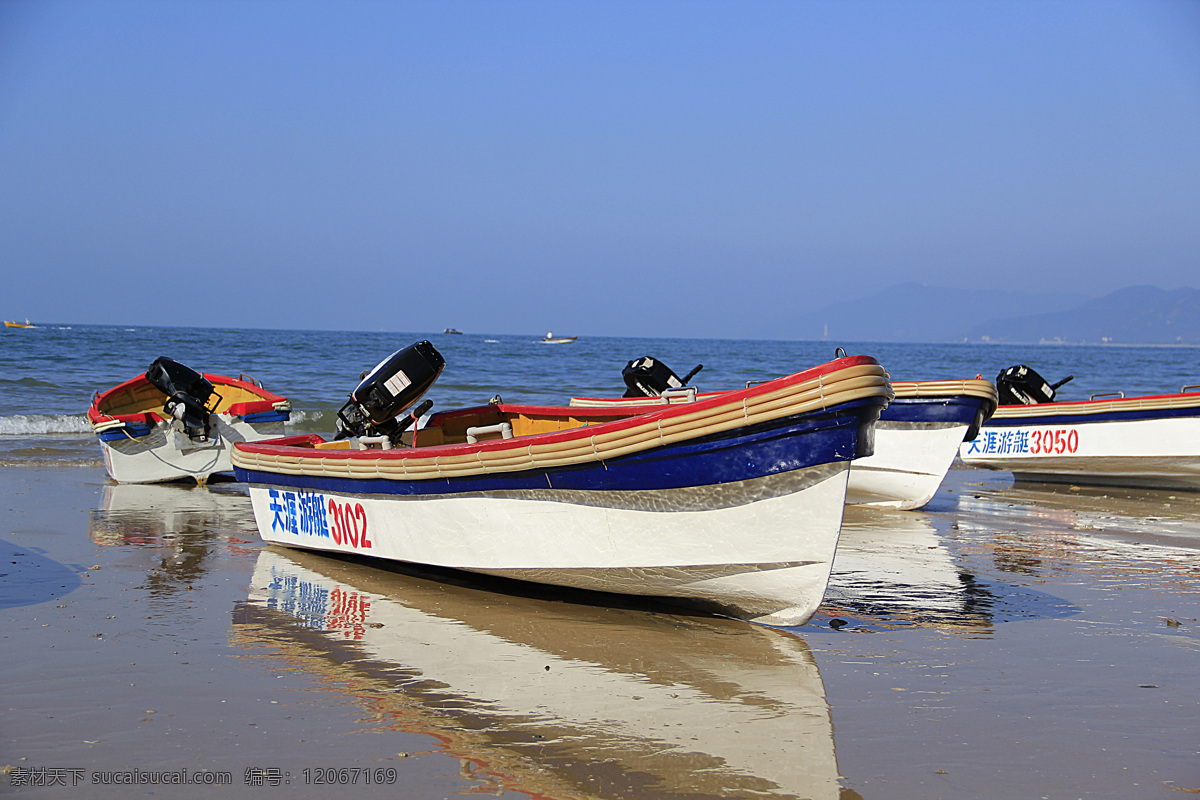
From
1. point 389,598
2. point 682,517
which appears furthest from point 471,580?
point 682,517

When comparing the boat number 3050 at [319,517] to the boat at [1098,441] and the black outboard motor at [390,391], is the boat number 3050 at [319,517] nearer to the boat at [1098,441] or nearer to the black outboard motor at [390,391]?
the black outboard motor at [390,391]

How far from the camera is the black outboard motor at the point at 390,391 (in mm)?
6566

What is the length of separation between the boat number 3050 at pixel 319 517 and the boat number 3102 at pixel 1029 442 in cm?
823

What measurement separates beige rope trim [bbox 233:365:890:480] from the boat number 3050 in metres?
0.40

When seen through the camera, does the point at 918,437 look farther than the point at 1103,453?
No

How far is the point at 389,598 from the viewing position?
17.3 ft

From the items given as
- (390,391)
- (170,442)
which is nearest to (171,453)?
(170,442)

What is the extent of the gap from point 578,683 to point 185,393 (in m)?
7.29

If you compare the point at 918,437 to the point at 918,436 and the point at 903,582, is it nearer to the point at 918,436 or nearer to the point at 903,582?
the point at 918,436

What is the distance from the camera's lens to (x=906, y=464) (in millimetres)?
8898

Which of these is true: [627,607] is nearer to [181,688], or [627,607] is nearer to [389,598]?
[389,598]

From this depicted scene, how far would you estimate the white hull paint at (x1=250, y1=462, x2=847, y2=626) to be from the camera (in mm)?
4188

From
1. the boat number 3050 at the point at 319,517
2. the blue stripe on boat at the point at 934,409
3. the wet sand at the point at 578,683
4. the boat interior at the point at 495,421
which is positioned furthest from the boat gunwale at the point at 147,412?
the blue stripe on boat at the point at 934,409

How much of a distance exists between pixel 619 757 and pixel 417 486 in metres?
2.59
